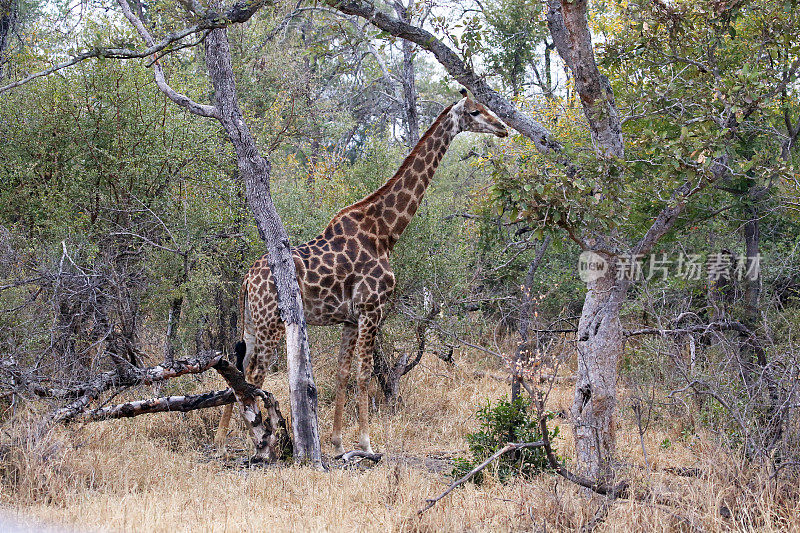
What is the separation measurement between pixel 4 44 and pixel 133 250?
4.19 meters

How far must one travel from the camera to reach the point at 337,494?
5.70 meters

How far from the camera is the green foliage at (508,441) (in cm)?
655

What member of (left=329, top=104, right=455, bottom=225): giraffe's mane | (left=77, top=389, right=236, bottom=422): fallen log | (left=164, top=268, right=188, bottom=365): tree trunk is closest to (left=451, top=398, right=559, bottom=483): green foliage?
(left=77, top=389, right=236, bottom=422): fallen log

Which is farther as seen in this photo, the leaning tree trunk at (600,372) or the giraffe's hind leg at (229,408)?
the giraffe's hind leg at (229,408)

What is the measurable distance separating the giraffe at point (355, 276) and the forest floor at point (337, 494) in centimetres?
101

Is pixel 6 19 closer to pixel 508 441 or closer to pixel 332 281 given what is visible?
pixel 332 281

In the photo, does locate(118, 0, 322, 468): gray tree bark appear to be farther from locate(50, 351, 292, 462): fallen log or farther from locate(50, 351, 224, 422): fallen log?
locate(50, 351, 224, 422): fallen log

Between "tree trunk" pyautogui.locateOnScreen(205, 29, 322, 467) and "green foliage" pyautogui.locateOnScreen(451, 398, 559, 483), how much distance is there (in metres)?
1.54

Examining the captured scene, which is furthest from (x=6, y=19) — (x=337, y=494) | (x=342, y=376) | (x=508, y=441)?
(x=508, y=441)

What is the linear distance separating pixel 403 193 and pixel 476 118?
1.23m

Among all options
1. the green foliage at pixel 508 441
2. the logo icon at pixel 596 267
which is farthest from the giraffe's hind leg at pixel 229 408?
the logo icon at pixel 596 267

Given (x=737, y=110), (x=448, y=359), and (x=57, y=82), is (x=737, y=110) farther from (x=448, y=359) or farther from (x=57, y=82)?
(x=57, y=82)

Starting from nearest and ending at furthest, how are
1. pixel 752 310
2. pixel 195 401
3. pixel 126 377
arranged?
1. pixel 126 377
2. pixel 195 401
3. pixel 752 310

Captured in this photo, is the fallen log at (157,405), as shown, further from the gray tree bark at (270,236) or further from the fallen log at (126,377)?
the gray tree bark at (270,236)
